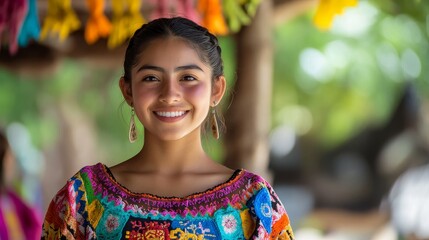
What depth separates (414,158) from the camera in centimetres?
1213

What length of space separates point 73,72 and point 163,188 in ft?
33.9

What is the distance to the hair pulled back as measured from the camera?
225 centimetres

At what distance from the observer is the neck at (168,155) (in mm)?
2252

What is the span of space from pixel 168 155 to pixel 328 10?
1.65 meters

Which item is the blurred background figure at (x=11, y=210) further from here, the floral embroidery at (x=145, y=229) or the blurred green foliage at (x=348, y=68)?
the blurred green foliage at (x=348, y=68)

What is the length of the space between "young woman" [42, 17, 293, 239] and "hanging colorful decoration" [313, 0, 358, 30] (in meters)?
1.49

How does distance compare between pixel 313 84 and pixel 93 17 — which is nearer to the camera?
pixel 93 17

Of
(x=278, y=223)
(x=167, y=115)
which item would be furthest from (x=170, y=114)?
(x=278, y=223)

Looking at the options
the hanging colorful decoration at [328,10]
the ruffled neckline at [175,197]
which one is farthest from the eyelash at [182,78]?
the hanging colorful decoration at [328,10]

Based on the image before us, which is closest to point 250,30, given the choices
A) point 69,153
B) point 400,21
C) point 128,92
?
point 128,92

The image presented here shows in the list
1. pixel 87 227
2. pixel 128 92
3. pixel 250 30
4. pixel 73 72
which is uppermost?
pixel 73 72

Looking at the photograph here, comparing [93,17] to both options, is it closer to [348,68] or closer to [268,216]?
[268,216]

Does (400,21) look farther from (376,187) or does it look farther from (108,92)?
(108,92)

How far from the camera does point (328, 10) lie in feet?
12.3
